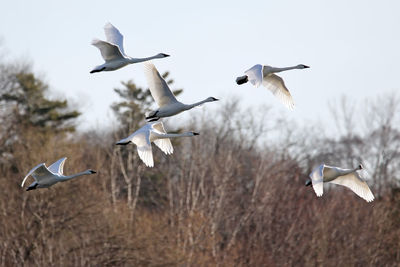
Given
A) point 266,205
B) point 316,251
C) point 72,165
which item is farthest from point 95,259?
point 266,205

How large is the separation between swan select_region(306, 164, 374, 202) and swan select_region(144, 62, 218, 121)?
281 cm

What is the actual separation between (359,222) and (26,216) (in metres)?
17.8

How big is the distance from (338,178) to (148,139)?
4.42 m

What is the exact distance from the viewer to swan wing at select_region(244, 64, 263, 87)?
16047 millimetres

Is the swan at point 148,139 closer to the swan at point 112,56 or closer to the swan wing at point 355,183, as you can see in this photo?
the swan at point 112,56

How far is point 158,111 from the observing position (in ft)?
59.8

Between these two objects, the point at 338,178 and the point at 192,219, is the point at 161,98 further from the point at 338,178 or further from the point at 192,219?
the point at 192,219

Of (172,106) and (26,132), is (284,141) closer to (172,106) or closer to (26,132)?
(26,132)

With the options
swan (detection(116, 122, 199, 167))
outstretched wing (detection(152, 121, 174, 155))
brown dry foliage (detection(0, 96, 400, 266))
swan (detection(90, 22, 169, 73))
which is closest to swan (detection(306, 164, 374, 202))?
swan (detection(116, 122, 199, 167))

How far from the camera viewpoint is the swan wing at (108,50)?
55.4 ft

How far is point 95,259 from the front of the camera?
29703 millimetres

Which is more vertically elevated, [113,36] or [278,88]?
[113,36]

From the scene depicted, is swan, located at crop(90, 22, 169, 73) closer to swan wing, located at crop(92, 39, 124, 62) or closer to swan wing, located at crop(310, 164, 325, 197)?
swan wing, located at crop(92, 39, 124, 62)

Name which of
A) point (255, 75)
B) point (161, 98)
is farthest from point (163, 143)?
point (255, 75)
